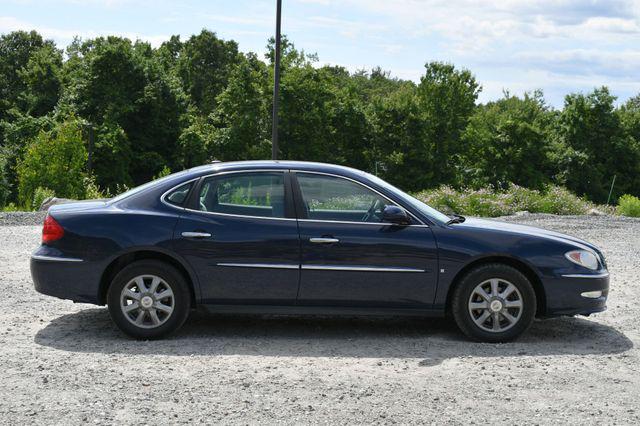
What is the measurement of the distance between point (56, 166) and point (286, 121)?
23.4 metres

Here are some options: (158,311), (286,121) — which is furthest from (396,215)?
(286,121)

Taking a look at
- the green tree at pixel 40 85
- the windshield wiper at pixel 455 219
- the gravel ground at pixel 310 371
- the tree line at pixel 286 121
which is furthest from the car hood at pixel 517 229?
the green tree at pixel 40 85

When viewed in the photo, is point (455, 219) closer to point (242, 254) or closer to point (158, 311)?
point (242, 254)

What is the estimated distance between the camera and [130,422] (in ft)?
16.2

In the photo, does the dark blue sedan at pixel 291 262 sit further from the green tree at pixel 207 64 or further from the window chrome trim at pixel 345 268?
the green tree at pixel 207 64

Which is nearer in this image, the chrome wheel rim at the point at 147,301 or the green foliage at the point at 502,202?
the chrome wheel rim at the point at 147,301

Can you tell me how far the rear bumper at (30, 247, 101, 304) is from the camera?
23.4ft

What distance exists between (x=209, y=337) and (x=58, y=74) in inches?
2150

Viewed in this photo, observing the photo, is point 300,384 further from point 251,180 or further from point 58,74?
point 58,74

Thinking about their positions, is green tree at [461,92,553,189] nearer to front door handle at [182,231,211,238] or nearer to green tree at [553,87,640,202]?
green tree at [553,87,640,202]

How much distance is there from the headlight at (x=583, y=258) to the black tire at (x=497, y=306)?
1.64ft

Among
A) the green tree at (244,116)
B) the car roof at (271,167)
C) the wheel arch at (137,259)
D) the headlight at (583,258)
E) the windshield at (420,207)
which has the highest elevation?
the green tree at (244,116)

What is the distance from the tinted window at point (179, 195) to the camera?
7281 mm

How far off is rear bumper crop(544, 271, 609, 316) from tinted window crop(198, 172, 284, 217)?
2.54 m
